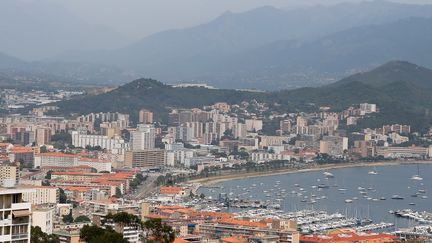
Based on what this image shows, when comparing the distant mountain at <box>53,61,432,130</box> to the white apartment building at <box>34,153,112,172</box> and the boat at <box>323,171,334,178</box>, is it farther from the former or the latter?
the white apartment building at <box>34,153,112,172</box>

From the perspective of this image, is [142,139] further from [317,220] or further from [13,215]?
[13,215]

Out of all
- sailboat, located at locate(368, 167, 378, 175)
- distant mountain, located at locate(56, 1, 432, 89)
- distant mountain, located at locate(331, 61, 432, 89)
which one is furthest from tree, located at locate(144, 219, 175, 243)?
distant mountain, located at locate(56, 1, 432, 89)

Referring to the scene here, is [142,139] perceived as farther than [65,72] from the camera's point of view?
No

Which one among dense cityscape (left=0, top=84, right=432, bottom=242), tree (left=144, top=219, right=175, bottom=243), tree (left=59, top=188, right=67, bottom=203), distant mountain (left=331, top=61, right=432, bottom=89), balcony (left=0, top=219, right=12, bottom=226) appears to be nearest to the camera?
balcony (left=0, top=219, right=12, bottom=226)

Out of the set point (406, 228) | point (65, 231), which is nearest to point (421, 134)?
point (406, 228)

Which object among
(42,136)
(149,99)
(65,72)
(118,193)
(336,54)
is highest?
(336,54)

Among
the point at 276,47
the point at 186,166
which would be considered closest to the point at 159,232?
the point at 186,166
